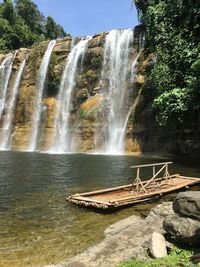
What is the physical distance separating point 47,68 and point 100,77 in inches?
361

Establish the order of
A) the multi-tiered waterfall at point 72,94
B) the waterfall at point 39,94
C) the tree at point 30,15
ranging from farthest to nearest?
the tree at point 30,15, the waterfall at point 39,94, the multi-tiered waterfall at point 72,94

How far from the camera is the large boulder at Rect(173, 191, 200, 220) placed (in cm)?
949

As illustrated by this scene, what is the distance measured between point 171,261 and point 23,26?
90726mm

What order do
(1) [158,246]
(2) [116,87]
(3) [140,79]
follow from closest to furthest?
(1) [158,246]
(3) [140,79]
(2) [116,87]

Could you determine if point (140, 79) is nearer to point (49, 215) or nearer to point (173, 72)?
point (173, 72)

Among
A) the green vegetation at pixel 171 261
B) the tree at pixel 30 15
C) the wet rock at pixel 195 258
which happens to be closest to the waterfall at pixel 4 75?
the tree at pixel 30 15

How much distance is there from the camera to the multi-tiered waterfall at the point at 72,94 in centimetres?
4728

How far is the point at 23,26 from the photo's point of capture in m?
92.8

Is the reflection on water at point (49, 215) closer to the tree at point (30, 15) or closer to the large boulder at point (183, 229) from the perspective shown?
the large boulder at point (183, 229)

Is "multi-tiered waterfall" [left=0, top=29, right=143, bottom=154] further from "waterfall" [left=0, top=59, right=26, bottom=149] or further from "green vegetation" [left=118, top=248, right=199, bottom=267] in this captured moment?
"green vegetation" [left=118, top=248, right=199, bottom=267]

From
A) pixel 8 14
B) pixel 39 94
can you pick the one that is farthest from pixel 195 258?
pixel 8 14

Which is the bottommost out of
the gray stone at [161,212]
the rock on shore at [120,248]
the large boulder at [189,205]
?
the rock on shore at [120,248]

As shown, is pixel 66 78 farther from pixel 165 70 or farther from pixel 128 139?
pixel 165 70

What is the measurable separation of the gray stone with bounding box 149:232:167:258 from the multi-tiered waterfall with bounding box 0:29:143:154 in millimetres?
33714
